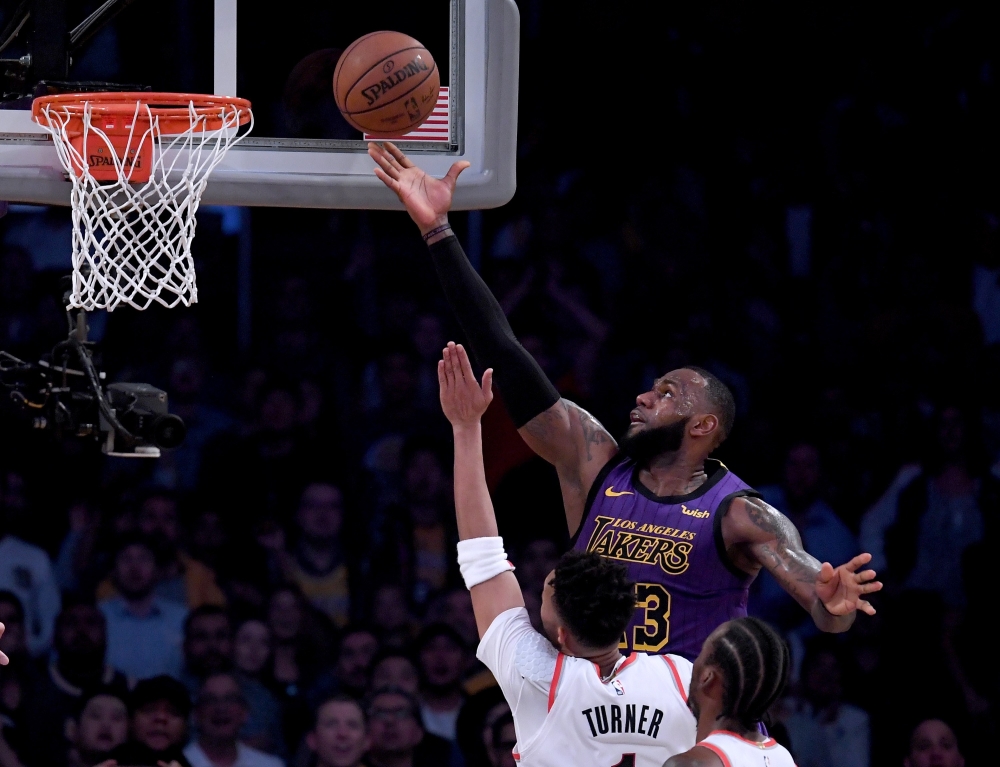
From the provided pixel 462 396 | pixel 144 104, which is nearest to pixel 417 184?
pixel 144 104

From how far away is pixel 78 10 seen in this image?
6.57 metres

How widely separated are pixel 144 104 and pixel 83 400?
6.47 feet

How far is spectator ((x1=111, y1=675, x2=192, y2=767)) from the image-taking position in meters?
5.31

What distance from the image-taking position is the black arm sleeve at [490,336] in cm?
368

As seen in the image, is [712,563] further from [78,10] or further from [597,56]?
[78,10]

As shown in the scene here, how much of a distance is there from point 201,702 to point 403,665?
85 cm

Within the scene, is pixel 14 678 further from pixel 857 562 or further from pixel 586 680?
pixel 857 562

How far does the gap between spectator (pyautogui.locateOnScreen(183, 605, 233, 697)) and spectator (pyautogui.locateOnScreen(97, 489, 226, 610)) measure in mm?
106

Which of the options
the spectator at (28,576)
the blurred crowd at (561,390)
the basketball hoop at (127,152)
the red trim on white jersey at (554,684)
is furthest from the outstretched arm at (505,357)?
the spectator at (28,576)

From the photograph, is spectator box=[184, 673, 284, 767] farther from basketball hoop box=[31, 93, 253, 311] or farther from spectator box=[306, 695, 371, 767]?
basketball hoop box=[31, 93, 253, 311]

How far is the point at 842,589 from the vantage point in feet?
9.81

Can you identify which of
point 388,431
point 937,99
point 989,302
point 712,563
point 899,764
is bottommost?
point 899,764

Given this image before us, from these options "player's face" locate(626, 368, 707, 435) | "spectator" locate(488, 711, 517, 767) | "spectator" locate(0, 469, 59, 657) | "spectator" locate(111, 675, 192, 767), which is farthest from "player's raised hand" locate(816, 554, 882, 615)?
"spectator" locate(0, 469, 59, 657)

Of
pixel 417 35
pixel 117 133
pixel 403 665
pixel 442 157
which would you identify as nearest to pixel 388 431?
pixel 403 665
